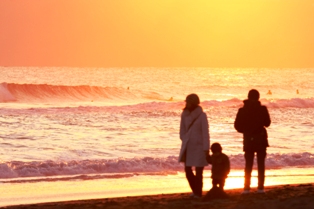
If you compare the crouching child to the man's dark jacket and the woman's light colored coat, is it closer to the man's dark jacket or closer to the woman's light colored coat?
the woman's light colored coat

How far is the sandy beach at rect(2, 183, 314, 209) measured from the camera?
9.09 meters

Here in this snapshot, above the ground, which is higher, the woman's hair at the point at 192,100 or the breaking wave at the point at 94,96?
the breaking wave at the point at 94,96

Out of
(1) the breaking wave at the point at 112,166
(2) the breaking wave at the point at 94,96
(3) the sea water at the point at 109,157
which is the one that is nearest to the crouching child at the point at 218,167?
(3) the sea water at the point at 109,157

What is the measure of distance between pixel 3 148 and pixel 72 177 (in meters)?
5.77

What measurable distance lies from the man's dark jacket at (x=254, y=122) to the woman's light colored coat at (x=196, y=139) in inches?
29.8

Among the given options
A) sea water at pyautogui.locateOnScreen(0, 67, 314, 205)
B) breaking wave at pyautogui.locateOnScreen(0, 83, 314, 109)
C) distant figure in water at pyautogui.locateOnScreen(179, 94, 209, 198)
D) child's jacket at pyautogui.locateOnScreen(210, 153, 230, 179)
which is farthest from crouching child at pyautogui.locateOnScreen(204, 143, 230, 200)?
breaking wave at pyautogui.locateOnScreen(0, 83, 314, 109)

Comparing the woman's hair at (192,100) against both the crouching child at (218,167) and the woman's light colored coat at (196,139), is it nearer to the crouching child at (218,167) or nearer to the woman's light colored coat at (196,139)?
the woman's light colored coat at (196,139)

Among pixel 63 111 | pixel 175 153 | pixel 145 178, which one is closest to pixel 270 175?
pixel 145 178

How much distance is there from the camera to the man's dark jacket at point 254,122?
9.95 m

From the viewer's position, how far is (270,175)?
14.9m

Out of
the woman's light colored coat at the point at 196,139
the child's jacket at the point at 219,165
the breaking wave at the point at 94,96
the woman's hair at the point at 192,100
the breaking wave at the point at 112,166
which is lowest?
Answer: the breaking wave at the point at 112,166

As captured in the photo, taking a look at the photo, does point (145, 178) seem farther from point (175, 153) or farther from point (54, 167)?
point (175, 153)

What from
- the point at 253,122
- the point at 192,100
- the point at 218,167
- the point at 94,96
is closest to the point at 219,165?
the point at 218,167

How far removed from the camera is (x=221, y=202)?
9.54m
